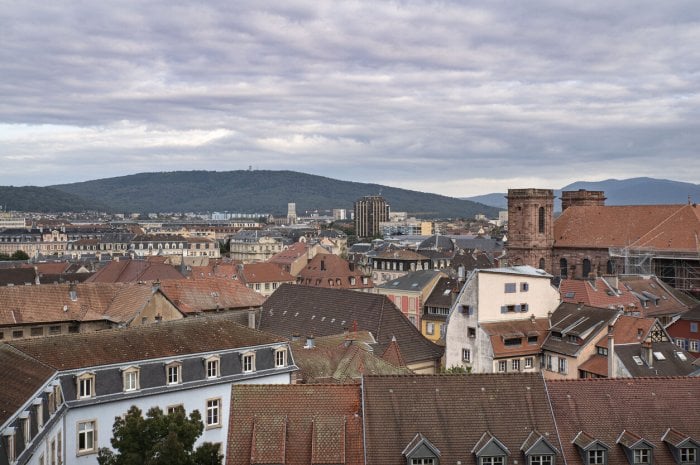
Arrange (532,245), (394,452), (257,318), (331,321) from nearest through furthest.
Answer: (394,452) < (331,321) < (257,318) < (532,245)

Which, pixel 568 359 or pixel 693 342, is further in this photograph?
pixel 693 342

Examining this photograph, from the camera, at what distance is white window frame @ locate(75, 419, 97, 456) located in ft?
109

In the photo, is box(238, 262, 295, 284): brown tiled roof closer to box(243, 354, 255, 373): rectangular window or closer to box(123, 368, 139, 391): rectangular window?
box(243, 354, 255, 373): rectangular window

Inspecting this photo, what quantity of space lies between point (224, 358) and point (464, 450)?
55.9 ft

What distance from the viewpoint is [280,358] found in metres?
41.0

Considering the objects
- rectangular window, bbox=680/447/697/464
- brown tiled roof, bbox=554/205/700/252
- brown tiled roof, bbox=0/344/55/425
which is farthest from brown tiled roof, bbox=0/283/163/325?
brown tiled roof, bbox=554/205/700/252

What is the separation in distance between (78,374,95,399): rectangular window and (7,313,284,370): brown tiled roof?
1.88 feet

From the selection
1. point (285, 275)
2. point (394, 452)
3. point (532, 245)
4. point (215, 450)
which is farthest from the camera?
point (285, 275)

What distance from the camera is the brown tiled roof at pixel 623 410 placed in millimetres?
26359

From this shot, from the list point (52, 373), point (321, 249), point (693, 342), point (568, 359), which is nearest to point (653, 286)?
point (693, 342)

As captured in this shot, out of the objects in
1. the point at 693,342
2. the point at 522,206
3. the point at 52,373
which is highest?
the point at 522,206

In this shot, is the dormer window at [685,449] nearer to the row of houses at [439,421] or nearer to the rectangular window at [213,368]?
the row of houses at [439,421]

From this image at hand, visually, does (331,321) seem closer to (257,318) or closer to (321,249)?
(257,318)

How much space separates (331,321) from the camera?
54.4 meters
